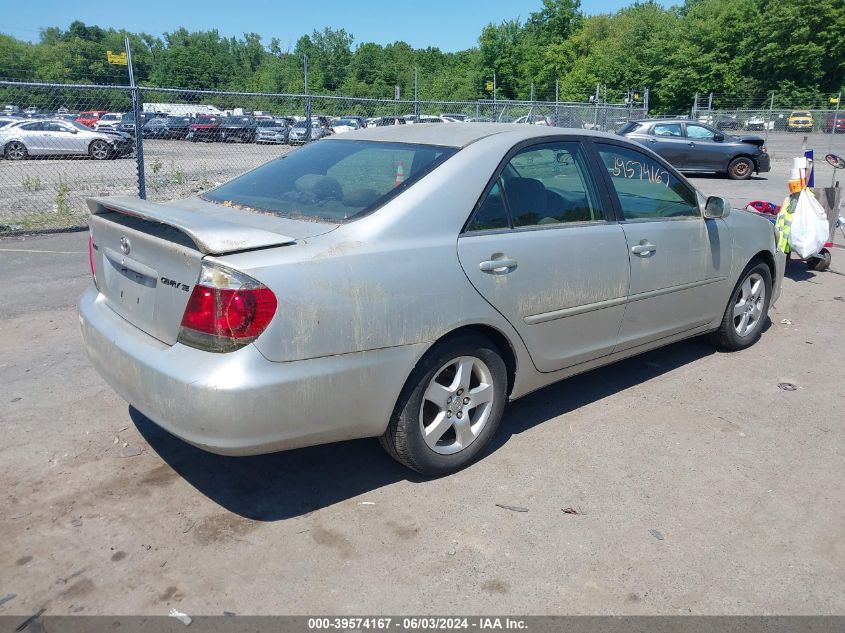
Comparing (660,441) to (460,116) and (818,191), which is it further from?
(460,116)

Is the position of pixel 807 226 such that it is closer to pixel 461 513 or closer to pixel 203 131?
pixel 461 513

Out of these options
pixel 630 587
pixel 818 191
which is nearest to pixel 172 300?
pixel 630 587

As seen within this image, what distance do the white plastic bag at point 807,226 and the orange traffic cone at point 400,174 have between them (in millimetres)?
5452

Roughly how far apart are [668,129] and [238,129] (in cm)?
1243

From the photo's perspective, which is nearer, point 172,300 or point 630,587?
point 630,587

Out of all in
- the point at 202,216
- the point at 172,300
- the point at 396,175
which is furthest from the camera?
the point at 396,175

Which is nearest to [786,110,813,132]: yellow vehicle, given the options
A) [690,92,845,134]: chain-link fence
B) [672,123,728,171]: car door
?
[690,92,845,134]: chain-link fence

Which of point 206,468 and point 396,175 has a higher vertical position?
point 396,175

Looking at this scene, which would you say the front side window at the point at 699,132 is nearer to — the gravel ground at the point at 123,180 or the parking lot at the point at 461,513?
the gravel ground at the point at 123,180

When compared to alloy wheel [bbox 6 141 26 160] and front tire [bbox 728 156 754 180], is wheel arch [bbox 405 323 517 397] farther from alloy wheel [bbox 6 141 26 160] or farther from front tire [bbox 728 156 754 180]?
alloy wheel [bbox 6 141 26 160]

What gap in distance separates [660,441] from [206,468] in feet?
7.97

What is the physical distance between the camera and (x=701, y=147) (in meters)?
19.8

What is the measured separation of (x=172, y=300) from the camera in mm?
2984

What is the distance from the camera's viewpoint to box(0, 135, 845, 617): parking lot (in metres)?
2.70
